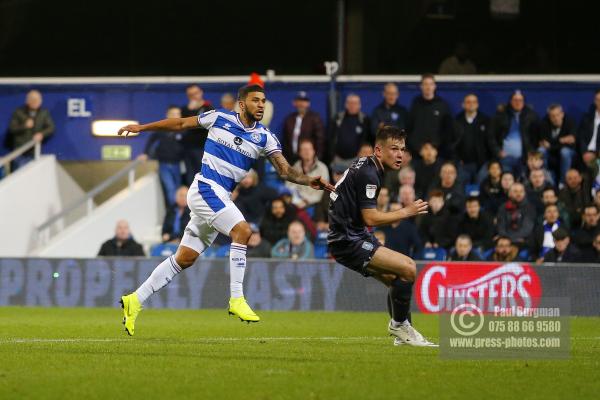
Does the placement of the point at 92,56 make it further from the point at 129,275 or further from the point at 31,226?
the point at 129,275

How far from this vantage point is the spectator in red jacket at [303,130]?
2003 centimetres

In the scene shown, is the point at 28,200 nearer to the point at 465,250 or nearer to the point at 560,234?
the point at 465,250

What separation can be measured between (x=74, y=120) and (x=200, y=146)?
10.2ft

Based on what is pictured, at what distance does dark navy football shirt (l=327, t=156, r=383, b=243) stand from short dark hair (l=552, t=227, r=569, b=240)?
24.2 feet

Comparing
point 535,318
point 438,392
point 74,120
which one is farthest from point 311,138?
point 438,392

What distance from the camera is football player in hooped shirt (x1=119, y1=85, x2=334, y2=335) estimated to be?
A: 1143 centimetres

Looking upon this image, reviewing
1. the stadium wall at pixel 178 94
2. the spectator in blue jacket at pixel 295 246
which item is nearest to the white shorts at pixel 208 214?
the spectator in blue jacket at pixel 295 246

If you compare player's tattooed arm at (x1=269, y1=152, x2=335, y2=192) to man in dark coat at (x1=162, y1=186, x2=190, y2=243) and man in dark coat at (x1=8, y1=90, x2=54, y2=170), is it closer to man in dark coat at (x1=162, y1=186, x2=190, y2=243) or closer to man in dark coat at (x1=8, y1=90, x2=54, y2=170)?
man in dark coat at (x1=162, y1=186, x2=190, y2=243)

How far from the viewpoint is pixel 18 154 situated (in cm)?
2172

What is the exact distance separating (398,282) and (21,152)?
1251 cm

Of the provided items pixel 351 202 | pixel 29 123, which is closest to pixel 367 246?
pixel 351 202

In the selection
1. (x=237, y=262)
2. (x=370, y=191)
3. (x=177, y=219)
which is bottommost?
(x=237, y=262)

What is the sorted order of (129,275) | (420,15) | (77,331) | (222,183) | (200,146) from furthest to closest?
(420,15) < (200,146) < (129,275) < (77,331) < (222,183)

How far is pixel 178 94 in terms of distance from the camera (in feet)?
72.9
